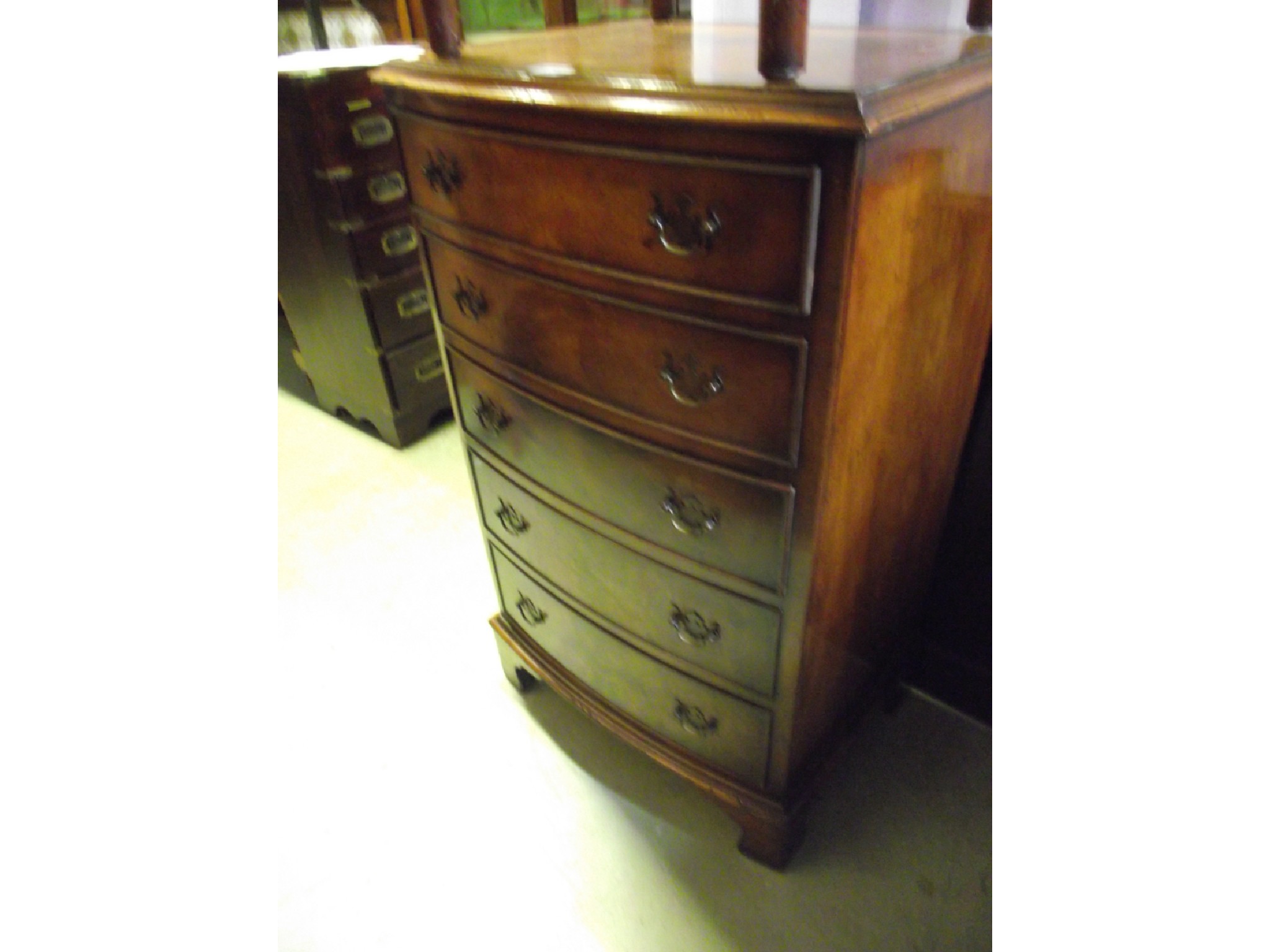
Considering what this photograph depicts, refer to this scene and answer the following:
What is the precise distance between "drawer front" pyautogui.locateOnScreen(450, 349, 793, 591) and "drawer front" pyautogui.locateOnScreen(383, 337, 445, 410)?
119 centimetres

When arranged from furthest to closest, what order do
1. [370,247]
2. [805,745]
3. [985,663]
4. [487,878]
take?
[370,247] → [985,663] → [487,878] → [805,745]

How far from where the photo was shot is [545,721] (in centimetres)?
137

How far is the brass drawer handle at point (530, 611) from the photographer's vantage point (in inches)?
45.9

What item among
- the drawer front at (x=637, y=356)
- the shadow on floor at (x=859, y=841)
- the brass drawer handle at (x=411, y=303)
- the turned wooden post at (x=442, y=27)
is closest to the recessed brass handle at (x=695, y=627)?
the drawer front at (x=637, y=356)

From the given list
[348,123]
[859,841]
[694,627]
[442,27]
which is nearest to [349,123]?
[348,123]

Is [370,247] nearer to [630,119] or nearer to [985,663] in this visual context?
[630,119]

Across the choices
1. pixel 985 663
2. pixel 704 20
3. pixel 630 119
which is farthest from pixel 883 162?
pixel 985 663

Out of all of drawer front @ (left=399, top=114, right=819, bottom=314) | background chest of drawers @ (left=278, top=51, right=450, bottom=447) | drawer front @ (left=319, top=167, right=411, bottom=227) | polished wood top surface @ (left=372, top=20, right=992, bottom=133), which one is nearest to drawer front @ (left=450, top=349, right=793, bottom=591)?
drawer front @ (left=399, top=114, right=819, bottom=314)

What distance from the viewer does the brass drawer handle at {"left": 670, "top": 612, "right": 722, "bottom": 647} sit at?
34.1 inches

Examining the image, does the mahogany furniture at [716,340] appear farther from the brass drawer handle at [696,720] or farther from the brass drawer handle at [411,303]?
the brass drawer handle at [411,303]

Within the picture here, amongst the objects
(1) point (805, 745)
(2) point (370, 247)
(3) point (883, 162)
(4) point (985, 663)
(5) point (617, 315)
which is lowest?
(4) point (985, 663)

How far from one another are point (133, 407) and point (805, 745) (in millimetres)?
891

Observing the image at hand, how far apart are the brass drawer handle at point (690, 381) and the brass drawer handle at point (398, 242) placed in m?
1.46

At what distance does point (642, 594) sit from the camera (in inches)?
36.3
